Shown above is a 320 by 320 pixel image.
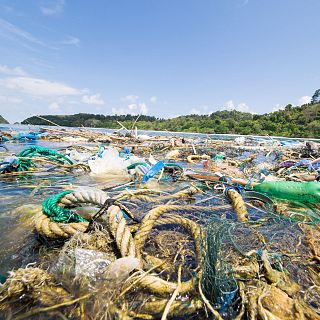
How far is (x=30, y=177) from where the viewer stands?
16.3ft

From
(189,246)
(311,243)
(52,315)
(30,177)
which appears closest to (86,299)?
(52,315)

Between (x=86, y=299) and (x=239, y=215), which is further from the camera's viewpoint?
(x=239, y=215)

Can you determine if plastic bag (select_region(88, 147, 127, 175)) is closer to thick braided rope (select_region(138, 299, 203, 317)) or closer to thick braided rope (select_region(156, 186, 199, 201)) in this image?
thick braided rope (select_region(156, 186, 199, 201))

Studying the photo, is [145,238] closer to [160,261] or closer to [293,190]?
[160,261]

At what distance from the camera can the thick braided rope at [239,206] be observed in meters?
2.81

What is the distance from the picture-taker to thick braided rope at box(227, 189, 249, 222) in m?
2.81

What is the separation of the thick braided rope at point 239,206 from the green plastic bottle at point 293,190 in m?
0.75

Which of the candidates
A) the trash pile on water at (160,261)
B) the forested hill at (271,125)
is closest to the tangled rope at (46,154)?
the trash pile on water at (160,261)

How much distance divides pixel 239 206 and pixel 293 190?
1.01 m

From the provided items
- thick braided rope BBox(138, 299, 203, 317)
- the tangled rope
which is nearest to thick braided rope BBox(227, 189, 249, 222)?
thick braided rope BBox(138, 299, 203, 317)

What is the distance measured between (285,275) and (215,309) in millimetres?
722

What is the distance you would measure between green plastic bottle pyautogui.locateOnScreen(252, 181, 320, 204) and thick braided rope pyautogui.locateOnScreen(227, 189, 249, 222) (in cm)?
75

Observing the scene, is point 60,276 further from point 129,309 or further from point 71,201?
point 71,201

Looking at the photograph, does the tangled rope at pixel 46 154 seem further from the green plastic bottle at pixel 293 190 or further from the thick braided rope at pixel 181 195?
the green plastic bottle at pixel 293 190
